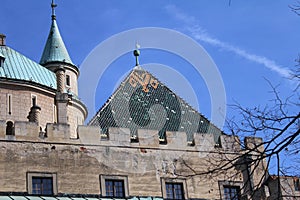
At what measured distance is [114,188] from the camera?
26906 mm

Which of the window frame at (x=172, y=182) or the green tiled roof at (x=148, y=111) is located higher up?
the green tiled roof at (x=148, y=111)

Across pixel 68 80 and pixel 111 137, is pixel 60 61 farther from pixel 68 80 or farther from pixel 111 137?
pixel 111 137

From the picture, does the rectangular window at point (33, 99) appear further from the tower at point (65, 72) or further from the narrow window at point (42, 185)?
the narrow window at point (42, 185)

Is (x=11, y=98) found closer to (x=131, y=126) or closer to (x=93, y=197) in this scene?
(x=131, y=126)

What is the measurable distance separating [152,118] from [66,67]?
5634mm

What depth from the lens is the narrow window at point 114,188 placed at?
2670 cm

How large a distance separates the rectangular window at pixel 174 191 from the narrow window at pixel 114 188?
5.75 feet

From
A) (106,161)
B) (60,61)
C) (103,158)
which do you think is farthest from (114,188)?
(60,61)

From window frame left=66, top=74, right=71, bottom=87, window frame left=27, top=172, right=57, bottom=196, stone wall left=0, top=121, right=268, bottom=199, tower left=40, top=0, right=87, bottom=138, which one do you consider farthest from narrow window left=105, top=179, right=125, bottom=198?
window frame left=66, top=74, right=71, bottom=87

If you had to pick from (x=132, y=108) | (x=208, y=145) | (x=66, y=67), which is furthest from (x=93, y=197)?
(x=66, y=67)

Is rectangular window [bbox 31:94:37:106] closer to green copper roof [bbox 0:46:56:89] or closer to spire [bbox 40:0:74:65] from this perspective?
green copper roof [bbox 0:46:56:89]

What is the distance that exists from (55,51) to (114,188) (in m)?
13.5

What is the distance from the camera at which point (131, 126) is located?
3362cm

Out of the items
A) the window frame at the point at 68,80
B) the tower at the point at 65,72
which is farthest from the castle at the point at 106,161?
the window frame at the point at 68,80
